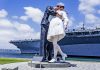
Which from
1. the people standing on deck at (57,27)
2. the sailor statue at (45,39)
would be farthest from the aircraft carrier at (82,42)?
the people standing on deck at (57,27)

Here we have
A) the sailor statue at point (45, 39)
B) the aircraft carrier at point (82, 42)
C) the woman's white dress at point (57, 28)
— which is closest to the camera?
the woman's white dress at point (57, 28)

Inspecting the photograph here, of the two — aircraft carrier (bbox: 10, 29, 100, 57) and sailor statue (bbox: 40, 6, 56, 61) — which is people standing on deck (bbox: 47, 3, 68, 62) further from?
aircraft carrier (bbox: 10, 29, 100, 57)

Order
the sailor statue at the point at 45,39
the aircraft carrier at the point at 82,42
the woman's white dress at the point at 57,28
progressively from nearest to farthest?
the woman's white dress at the point at 57,28
the sailor statue at the point at 45,39
the aircraft carrier at the point at 82,42

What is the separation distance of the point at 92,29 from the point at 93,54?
19.5 ft

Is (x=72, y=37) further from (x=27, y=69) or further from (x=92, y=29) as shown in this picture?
(x=27, y=69)

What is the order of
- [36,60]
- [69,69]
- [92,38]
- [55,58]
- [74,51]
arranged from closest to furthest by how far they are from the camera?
1. [69,69]
2. [55,58]
3. [36,60]
4. [92,38]
5. [74,51]

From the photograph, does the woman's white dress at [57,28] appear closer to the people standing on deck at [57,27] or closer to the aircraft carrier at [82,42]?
the people standing on deck at [57,27]

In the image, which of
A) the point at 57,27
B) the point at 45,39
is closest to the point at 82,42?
the point at 45,39

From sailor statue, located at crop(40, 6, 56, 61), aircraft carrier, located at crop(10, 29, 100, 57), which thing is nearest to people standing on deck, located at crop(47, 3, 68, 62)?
sailor statue, located at crop(40, 6, 56, 61)

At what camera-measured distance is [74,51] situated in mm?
72375

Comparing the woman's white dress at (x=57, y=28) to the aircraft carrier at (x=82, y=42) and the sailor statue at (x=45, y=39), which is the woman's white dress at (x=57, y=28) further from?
the aircraft carrier at (x=82, y=42)

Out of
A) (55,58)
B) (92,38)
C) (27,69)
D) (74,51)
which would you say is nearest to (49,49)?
(55,58)

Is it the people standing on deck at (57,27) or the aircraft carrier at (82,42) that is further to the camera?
the aircraft carrier at (82,42)

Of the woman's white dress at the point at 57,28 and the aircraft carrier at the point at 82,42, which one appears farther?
the aircraft carrier at the point at 82,42
